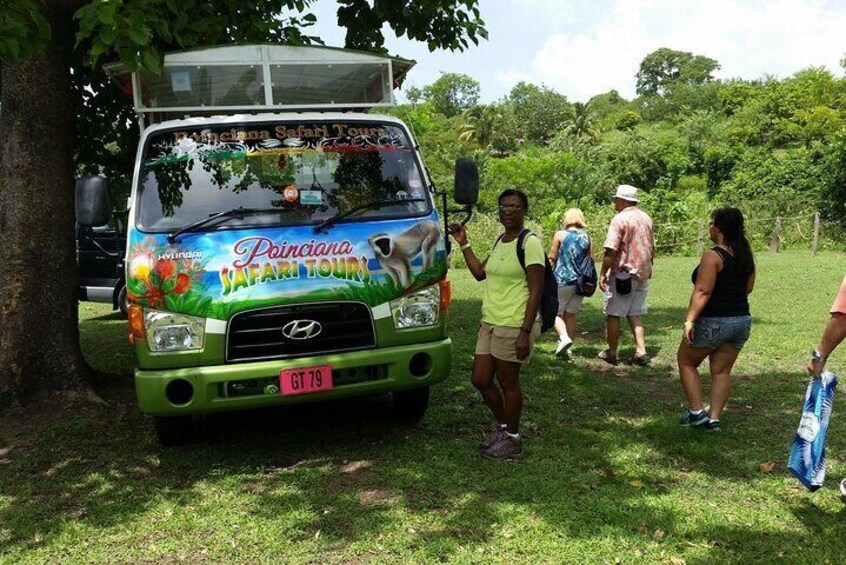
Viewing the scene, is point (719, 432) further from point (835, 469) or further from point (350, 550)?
point (350, 550)

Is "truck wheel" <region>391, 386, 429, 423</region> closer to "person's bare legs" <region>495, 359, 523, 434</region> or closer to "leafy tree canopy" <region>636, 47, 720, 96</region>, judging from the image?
"person's bare legs" <region>495, 359, 523, 434</region>

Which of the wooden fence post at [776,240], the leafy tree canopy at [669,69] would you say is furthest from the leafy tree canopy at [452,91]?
the wooden fence post at [776,240]

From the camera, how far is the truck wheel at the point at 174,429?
498 centimetres

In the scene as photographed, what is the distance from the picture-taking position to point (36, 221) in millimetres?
5969

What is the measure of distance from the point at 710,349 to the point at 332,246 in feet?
8.88

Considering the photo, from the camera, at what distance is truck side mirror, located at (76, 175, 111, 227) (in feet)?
16.6

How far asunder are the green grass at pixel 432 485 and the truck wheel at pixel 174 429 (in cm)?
8

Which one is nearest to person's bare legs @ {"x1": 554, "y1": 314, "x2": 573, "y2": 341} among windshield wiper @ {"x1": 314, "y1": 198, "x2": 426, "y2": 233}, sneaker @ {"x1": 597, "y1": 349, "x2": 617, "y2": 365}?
sneaker @ {"x1": 597, "y1": 349, "x2": 617, "y2": 365}

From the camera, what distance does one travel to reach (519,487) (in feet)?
14.2

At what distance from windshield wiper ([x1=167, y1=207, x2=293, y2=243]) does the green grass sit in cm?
154

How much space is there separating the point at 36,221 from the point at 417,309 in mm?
3365

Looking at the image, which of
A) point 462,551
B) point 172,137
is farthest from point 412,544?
point 172,137

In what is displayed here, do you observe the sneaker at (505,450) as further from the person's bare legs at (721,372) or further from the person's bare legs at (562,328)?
the person's bare legs at (562,328)

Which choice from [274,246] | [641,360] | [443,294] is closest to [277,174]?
[274,246]
